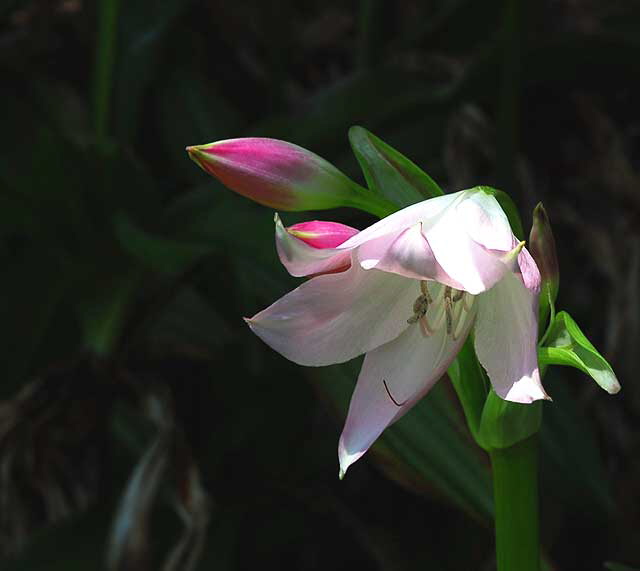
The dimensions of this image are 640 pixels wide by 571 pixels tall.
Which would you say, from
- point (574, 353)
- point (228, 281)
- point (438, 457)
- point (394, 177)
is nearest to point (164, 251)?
point (228, 281)

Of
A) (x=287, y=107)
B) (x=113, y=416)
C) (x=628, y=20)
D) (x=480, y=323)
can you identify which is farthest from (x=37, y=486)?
(x=628, y=20)

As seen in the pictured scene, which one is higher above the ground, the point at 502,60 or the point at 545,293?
the point at 545,293

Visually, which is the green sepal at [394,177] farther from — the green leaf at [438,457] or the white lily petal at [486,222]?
the green leaf at [438,457]

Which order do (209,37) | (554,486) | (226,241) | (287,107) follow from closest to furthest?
(554,486), (226,241), (287,107), (209,37)

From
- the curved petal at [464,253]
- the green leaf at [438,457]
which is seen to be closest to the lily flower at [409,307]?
the curved petal at [464,253]

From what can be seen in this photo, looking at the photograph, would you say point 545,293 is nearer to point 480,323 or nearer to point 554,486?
point 480,323

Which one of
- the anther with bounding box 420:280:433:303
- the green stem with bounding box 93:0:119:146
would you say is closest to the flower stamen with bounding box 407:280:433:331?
the anther with bounding box 420:280:433:303

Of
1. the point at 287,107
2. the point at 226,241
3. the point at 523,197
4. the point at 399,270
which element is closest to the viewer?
the point at 399,270

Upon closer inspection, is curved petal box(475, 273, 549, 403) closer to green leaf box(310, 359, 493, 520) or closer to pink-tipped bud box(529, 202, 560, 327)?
pink-tipped bud box(529, 202, 560, 327)
